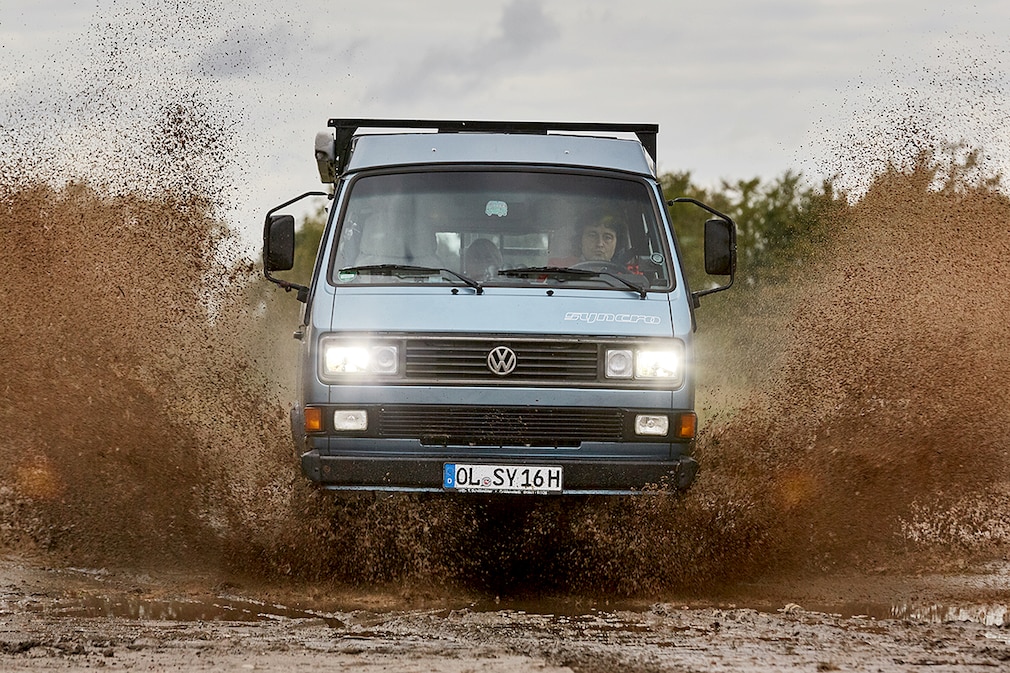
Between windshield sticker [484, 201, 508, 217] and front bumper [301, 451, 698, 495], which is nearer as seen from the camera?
front bumper [301, 451, 698, 495]

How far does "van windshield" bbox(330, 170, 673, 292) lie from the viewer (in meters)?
8.05

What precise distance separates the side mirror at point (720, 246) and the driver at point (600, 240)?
25.8 inches

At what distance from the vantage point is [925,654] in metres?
5.91

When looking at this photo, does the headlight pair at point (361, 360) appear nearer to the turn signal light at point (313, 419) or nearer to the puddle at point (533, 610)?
the turn signal light at point (313, 419)

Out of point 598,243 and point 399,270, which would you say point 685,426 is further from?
point 399,270

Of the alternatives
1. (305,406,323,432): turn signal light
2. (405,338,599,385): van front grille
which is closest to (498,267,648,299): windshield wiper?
(405,338,599,385): van front grille

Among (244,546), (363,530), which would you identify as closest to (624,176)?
(363,530)

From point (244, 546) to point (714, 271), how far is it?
3226mm

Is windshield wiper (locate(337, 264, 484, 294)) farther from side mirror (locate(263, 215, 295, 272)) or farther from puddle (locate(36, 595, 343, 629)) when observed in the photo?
puddle (locate(36, 595, 343, 629))

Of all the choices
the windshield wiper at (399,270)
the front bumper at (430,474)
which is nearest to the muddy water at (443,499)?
the front bumper at (430,474)

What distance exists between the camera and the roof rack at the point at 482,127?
9273 mm

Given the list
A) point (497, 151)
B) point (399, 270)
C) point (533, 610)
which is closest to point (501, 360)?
point (399, 270)

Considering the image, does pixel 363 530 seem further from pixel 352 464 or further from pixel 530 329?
pixel 530 329

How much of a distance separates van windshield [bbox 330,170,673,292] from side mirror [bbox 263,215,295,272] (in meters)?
0.40
